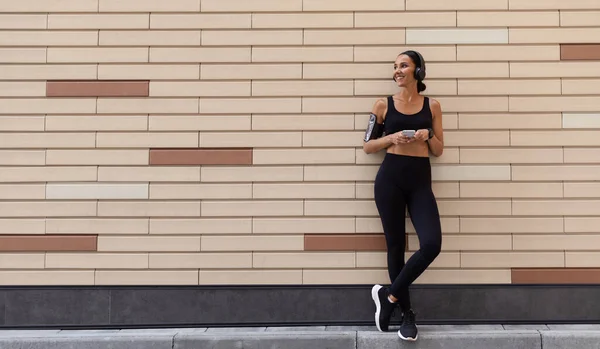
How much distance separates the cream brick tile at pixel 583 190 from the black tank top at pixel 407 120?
4.73 feet

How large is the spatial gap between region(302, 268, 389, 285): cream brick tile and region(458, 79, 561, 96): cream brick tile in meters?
1.82

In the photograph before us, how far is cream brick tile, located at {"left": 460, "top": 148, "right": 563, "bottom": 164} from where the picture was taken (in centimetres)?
385

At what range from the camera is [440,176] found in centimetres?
385

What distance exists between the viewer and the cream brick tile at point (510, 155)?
3846 mm

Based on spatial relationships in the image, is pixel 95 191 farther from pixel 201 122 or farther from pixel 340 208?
pixel 340 208

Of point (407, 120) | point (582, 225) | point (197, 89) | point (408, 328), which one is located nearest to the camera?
point (408, 328)

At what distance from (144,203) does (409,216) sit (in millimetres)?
2417
